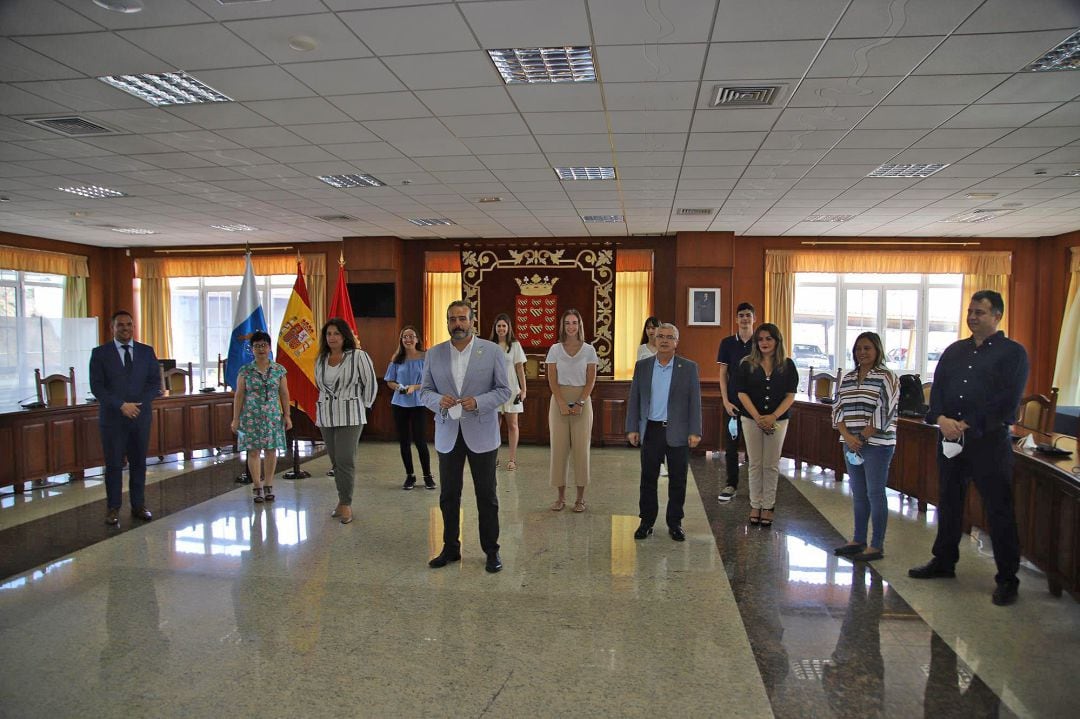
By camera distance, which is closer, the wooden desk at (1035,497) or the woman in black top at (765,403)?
the wooden desk at (1035,497)

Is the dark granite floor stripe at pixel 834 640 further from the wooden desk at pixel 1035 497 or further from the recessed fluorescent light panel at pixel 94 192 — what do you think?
the recessed fluorescent light panel at pixel 94 192

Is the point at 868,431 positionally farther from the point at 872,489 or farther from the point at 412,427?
the point at 412,427

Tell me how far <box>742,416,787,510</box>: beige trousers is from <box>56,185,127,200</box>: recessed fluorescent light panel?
21.2 ft

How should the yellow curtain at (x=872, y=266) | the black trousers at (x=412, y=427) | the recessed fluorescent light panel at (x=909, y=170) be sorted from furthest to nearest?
the yellow curtain at (x=872, y=266) → the black trousers at (x=412, y=427) → the recessed fluorescent light panel at (x=909, y=170)

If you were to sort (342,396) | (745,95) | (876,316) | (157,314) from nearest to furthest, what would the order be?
(745,95) < (342,396) < (876,316) < (157,314)

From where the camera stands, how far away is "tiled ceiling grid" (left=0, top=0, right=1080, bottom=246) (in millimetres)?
2953

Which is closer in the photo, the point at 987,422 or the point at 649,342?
the point at 987,422

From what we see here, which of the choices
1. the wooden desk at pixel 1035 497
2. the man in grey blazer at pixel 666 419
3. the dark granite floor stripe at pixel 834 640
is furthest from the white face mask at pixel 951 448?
the man in grey blazer at pixel 666 419

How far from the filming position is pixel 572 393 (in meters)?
5.16

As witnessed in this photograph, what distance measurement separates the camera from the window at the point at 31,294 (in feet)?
32.2

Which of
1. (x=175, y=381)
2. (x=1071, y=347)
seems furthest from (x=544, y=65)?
(x=1071, y=347)

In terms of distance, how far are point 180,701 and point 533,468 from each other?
15.9ft

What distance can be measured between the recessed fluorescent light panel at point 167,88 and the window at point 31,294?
798cm

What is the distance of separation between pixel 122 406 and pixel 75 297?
739cm
